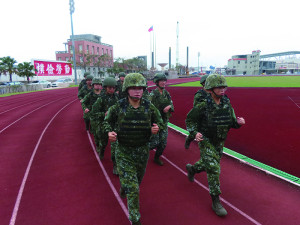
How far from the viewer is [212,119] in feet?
11.3

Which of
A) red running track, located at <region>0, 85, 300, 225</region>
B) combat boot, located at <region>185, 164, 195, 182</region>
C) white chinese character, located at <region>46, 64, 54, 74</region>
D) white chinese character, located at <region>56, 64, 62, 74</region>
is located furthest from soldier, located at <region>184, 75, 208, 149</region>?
white chinese character, located at <region>56, 64, 62, 74</region>

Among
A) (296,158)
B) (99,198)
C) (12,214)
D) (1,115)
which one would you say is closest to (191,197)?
(99,198)

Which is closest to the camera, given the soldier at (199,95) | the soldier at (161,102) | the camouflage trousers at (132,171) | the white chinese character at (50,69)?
the camouflage trousers at (132,171)

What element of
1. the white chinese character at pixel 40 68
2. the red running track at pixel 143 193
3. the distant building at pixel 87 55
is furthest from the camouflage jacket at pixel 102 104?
the distant building at pixel 87 55

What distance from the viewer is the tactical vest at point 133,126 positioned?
9.98 feet

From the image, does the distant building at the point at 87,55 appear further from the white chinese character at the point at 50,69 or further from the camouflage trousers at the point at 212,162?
the camouflage trousers at the point at 212,162

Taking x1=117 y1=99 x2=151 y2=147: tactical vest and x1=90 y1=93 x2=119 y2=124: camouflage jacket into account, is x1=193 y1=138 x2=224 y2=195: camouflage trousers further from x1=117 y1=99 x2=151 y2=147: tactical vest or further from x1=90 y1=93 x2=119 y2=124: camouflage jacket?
x1=90 y1=93 x2=119 y2=124: camouflage jacket

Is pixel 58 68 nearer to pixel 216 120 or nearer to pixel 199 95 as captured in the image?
pixel 199 95

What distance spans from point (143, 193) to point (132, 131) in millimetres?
1732

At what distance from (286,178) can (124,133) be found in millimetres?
3763

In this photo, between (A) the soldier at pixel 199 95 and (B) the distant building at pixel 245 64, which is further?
(B) the distant building at pixel 245 64

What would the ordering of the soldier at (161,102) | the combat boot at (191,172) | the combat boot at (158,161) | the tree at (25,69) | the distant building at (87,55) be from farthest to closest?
the distant building at (87,55) → the tree at (25,69) → the combat boot at (158,161) → the soldier at (161,102) → the combat boot at (191,172)

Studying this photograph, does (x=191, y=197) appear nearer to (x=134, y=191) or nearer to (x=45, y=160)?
(x=134, y=191)

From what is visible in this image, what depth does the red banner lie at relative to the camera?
120 ft
